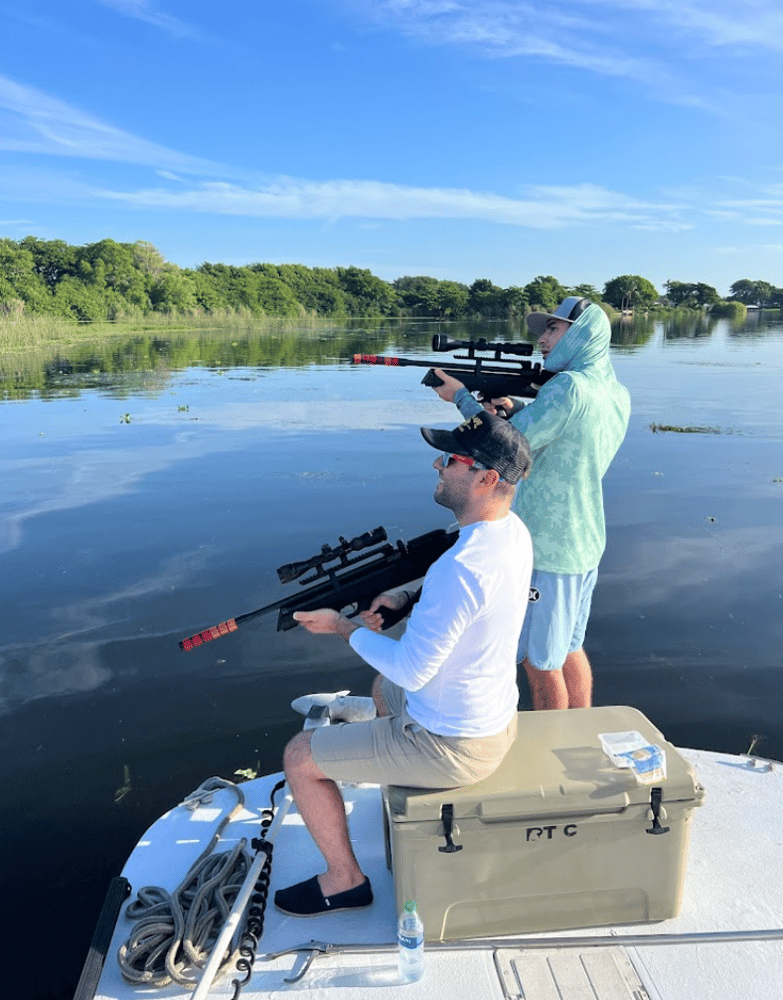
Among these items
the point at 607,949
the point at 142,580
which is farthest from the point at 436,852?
the point at 142,580

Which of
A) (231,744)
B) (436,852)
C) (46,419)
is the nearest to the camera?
(436,852)

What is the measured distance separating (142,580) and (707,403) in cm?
1872

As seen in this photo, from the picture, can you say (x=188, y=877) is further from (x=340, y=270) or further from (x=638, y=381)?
(x=340, y=270)

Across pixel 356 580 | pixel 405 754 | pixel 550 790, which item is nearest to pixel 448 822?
pixel 405 754

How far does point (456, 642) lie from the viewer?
237cm

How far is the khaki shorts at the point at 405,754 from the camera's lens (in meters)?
2.48

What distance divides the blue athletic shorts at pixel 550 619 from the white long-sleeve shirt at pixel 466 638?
1.00m

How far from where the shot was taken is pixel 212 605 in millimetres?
6641

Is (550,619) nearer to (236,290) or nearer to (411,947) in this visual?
(411,947)

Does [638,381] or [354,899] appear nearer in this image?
[354,899]

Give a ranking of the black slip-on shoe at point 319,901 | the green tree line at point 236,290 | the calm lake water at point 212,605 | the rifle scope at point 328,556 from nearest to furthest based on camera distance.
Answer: the black slip-on shoe at point 319,901
the rifle scope at point 328,556
the calm lake water at point 212,605
the green tree line at point 236,290

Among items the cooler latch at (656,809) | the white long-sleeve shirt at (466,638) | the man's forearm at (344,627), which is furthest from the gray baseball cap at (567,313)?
the cooler latch at (656,809)

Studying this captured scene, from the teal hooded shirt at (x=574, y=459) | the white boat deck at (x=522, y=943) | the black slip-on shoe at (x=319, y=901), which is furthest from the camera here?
the teal hooded shirt at (x=574, y=459)

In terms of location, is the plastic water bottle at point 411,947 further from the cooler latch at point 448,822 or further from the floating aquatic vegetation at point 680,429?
the floating aquatic vegetation at point 680,429
